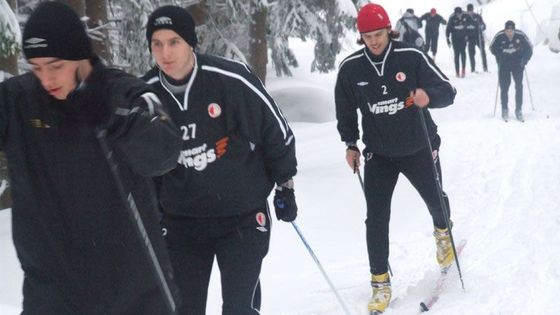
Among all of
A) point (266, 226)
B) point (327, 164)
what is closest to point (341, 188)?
point (327, 164)

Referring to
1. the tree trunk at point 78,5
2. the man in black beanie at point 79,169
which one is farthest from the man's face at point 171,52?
the tree trunk at point 78,5

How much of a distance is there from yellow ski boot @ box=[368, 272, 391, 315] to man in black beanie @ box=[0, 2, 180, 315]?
314 cm

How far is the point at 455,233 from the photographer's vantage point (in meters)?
8.20

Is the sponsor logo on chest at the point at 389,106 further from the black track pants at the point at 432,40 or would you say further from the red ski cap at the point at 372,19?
the black track pants at the point at 432,40

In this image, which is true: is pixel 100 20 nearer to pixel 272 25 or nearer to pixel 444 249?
pixel 272 25

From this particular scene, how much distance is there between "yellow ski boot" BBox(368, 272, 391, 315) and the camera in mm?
5938

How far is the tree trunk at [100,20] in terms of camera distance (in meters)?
11.6

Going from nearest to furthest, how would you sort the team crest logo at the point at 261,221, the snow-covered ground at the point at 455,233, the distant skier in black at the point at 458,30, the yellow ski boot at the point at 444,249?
1. the team crest logo at the point at 261,221
2. the snow-covered ground at the point at 455,233
3. the yellow ski boot at the point at 444,249
4. the distant skier in black at the point at 458,30

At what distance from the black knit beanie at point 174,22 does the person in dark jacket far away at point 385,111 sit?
6.00ft

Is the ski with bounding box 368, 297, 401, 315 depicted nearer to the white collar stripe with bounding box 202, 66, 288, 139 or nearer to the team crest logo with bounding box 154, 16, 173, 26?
the white collar stripe with bounding box 202, 66, 288, 139

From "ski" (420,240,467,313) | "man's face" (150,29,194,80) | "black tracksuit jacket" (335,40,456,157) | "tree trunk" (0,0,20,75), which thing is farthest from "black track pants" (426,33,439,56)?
"man's face" (150,29,194,80)

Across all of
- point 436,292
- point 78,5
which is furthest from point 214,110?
point 78,5

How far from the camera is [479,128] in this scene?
15820 millimetres

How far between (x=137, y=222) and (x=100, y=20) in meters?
9.47
